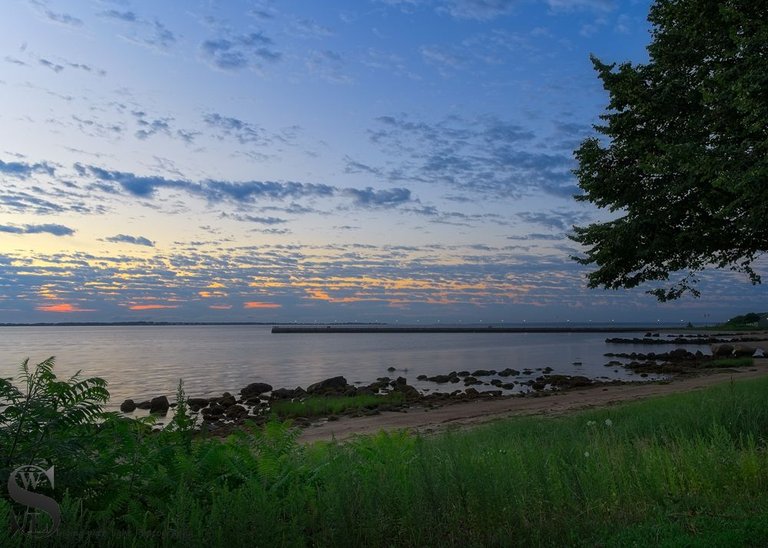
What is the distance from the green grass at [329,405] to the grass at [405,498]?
22.5 metres

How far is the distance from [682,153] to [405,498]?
13777 mm

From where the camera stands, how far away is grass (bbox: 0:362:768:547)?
5.46 metres

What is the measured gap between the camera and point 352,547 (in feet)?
18.0

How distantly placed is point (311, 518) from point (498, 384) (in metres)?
39.1

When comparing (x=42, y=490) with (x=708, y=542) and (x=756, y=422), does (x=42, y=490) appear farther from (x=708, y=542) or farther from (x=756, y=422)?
(x=756, y=422)

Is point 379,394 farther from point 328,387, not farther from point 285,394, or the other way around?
point 285,394

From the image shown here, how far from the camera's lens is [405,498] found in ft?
19.9

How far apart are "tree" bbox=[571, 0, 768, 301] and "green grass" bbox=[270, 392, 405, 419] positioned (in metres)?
15.4

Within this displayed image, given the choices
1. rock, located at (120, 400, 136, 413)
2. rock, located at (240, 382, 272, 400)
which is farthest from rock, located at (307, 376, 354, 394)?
rock, located at (120, 400, 136, 413)

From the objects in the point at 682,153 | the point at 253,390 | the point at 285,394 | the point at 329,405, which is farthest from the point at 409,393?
the point at 682,153

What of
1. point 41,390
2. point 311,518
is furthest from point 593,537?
point 41,390

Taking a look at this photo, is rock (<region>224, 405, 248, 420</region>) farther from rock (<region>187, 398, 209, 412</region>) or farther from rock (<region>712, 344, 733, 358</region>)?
rock (<region>712, 344, 733, 358</region>)

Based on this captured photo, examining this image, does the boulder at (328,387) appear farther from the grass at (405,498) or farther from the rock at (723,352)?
the rock at (723,352)

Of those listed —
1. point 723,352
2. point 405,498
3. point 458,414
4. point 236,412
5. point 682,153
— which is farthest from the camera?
point 723,352
